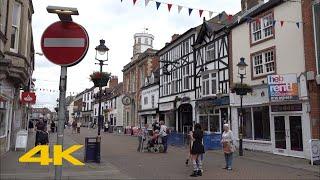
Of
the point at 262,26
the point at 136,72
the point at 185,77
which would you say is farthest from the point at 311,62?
the point at 136,72

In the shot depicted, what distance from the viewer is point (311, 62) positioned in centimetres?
1827

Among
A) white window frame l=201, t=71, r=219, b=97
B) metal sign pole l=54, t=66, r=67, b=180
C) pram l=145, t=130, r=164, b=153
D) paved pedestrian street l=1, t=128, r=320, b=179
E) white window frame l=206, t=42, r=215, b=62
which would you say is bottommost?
paved pedestrian street l=1, t=128, r=320, b=179

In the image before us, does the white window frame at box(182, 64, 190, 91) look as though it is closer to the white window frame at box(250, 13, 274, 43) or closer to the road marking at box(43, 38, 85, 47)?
the white window frame at box(250, 13, 274, 43)

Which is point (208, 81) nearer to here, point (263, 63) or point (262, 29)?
point (263, 63)

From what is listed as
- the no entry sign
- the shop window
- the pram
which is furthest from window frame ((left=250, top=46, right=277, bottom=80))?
the no entry sign

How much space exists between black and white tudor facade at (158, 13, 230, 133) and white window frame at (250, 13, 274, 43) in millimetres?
3232

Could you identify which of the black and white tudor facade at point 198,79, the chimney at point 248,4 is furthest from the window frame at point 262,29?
the chimney at point 248,4

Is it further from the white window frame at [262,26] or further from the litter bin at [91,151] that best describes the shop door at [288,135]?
the litter bin at [91,151]

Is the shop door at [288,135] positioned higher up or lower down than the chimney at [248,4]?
lower down

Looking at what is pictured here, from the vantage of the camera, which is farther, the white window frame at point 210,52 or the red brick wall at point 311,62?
the white window frame at point 210,52

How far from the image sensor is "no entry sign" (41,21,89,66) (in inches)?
149

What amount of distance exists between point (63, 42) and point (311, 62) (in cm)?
1661

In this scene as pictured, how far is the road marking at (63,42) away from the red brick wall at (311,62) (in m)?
16.3

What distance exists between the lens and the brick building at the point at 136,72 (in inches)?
1886
